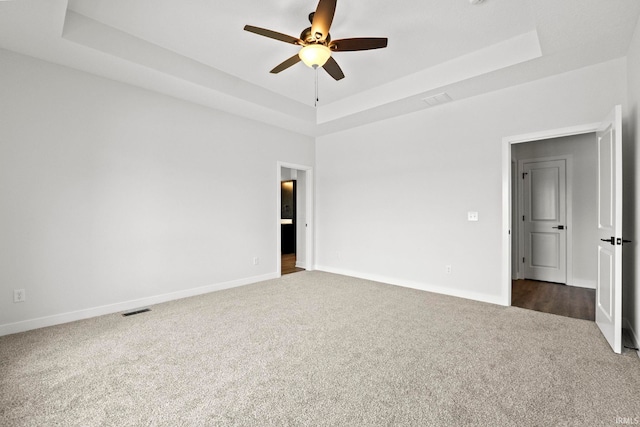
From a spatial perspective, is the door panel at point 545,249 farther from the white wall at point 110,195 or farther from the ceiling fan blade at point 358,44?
the white wall at point 110,195

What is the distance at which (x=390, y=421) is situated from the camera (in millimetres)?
1609

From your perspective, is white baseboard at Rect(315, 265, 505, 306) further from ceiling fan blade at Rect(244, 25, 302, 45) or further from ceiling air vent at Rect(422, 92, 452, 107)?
ceiling fan blade at Rect(244, 25, 302, 45)

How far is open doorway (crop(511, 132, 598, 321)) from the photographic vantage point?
14.8 feet

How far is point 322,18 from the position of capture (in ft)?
7.22

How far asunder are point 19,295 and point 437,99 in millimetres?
5161

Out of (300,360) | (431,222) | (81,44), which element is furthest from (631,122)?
(81,44)

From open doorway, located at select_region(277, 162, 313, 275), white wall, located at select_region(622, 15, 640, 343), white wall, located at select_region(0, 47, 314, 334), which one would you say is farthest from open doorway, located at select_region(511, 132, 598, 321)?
white wall, located at select_region(0, 47, 314, 334)

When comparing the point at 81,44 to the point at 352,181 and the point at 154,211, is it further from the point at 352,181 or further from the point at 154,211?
the point at 352,181

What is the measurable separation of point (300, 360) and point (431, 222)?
2.91m

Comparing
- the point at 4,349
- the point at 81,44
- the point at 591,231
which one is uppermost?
the point at 81,44

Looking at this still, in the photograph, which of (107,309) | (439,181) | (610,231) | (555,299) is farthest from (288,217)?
(610,231)

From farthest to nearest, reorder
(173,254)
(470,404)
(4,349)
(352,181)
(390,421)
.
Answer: (352,181) → (173,254) → (4,349) → (470,404) → (390,421)

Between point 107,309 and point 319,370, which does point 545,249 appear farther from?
point 107,309

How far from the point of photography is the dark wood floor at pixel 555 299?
3463mm
